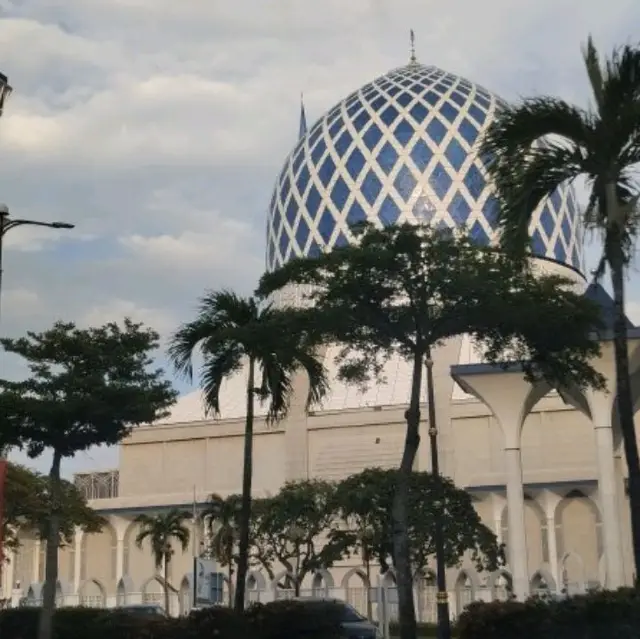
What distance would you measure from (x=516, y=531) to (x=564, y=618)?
16.0 metres

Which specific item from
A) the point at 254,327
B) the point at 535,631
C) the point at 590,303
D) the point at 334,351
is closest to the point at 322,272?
the point at 254,327

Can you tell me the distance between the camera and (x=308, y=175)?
206 ft

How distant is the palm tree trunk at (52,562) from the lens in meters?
20.7

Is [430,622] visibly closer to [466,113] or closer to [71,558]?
[71,558]

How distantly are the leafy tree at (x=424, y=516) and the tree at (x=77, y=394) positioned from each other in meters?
8.09

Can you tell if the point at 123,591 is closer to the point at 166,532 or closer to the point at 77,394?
the point at 166,532

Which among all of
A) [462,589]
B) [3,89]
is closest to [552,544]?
[462,589]

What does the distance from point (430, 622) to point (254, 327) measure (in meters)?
23.2

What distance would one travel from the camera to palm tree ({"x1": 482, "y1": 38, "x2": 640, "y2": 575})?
15508 millimetres

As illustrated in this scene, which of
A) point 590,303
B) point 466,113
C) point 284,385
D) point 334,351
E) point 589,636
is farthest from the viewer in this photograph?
point 466,113

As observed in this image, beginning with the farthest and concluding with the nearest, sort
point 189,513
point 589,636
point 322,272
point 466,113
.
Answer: point 466,113
point 189,513
point 322,272
point 589,636

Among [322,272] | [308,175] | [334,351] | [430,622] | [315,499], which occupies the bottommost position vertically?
[430,622]

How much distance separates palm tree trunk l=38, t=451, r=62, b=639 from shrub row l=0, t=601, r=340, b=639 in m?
0.92

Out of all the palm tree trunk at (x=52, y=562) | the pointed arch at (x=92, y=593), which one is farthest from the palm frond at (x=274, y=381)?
the pointed arch at (x=92, y=593)
